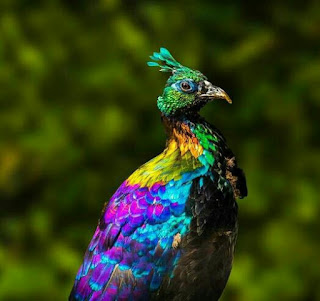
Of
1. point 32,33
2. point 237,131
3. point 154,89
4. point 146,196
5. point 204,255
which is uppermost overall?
point 32,33


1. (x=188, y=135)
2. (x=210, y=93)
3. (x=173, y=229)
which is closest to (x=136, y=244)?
Answer: (x=173, y=229)

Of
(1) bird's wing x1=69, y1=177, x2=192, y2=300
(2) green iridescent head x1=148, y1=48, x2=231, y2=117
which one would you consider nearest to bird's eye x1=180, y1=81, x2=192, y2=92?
(2) green iridescent head x1=148, y1=48, x2=231, y2=117

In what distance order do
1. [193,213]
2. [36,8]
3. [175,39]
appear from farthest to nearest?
[36,8], [175,39], [193,213]

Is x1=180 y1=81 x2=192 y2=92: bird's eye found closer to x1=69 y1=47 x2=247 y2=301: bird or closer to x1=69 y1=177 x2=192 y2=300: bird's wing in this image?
x1=69 y1=47 x2=247 y2=301: bird

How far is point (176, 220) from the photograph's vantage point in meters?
1.74

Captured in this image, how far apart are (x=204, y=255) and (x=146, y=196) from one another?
186 millimetres

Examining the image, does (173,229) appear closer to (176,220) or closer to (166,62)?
(176,220)

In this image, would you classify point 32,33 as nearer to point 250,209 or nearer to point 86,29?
point 86,29

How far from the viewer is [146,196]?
5.82 ft

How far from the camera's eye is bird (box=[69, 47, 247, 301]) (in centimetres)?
174

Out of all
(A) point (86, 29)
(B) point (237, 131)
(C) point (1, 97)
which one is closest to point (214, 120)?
(B) point (237, 131)

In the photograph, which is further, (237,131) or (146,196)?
(237,131)

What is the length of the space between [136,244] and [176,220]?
0.11 meters

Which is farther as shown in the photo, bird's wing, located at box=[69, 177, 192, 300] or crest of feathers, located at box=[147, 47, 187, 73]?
crest of feathers, located at box=[147, 47, 187, 73]
